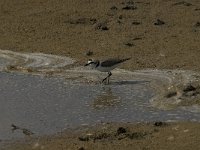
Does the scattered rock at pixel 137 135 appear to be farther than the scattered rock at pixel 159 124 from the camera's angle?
No

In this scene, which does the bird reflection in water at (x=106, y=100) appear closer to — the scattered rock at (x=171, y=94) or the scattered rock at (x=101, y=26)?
the scattered rock at (x=171, y=94)

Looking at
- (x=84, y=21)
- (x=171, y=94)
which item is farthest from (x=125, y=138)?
(x=84, y=21)

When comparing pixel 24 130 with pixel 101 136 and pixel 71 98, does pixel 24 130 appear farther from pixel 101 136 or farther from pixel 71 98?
pixel 71 98

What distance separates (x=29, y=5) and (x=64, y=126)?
14.4m

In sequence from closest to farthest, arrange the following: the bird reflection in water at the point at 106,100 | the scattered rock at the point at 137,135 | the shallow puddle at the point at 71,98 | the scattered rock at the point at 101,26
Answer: the scattered rock at the point at 137,135
the shallow puddle at the point at 71,98
the bird reflection in water at the point at 106,100
the scattered rock at the point at 101,26

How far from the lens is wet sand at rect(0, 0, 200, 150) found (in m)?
10.7

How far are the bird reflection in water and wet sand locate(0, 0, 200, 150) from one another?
1.60 m

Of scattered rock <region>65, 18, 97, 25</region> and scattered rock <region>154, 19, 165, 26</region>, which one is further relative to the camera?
scattered rock <region>65, 18, 97, 25</region>

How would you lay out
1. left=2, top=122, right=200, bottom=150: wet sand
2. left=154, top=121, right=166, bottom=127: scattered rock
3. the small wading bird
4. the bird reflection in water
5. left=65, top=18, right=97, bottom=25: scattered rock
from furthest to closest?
left=65, top=18, right=97, bottom=25: scattered rock
the small wading bird
the bird reflection in water
left=154, top=121, right=166, bottom=127: scattered rock
left=2, top=122, right=200, bottom=150: wet sand

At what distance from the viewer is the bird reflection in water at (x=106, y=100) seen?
13.0m

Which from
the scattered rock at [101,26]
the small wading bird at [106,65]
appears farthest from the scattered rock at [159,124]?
the scattered rock at [101,26]

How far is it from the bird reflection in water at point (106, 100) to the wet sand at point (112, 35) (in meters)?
1.60

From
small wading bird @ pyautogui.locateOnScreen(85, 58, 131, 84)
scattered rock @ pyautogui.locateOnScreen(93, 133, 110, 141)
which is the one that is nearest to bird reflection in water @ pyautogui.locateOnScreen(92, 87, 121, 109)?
small wading bird @ pyautogui.locateOnScreen(85, 58, 131, 84)

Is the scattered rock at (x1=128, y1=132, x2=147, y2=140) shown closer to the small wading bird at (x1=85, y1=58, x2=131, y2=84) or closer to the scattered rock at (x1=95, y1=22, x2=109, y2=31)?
the small wading bird at (x1=85, y1=58, x2=131, y2=84)
